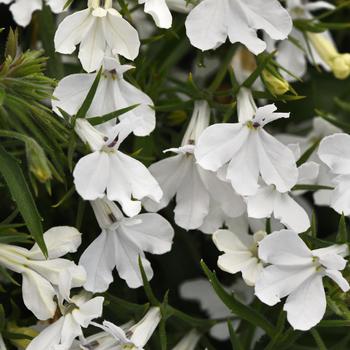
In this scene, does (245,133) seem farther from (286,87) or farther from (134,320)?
(134,320)

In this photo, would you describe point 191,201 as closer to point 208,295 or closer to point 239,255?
point 239,255

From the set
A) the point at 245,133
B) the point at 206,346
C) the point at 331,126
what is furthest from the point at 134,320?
the point at 331,126

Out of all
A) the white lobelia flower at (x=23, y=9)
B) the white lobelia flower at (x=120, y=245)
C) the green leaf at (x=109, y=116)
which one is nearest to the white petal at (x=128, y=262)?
the white lobelia flower at (x=120, y=245)

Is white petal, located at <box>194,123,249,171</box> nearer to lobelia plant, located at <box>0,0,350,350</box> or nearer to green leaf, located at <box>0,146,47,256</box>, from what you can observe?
lobelia plant, located at <box>0,0,350,350</box>

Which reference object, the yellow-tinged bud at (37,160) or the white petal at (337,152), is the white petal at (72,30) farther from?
the white petal at (337,152)

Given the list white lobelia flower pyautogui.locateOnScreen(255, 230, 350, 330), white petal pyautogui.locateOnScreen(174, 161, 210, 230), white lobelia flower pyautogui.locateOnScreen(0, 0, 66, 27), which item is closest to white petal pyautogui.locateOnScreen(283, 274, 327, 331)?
white lobelia flower pyautogui.locateOnScreen(255, 230, 350, 330)
